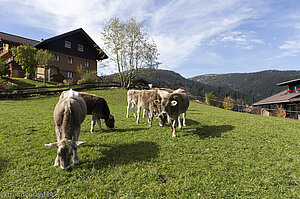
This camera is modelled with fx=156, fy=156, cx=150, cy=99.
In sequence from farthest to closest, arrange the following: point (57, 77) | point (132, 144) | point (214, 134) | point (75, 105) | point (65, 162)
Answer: point (57, 77), point (214, 134), point (132, 144), point (75, 105), point (65, 162)

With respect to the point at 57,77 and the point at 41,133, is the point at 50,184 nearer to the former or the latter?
the point at 41,133

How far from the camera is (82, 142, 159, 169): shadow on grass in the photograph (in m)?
4.98

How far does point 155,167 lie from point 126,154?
1304 millimetres

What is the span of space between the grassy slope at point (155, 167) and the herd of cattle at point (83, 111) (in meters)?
0.70

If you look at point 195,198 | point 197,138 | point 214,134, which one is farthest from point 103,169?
point 214,134

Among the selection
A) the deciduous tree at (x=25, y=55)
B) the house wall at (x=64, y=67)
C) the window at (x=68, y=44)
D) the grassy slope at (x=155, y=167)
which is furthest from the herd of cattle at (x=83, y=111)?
the window at (x=68, y=44)

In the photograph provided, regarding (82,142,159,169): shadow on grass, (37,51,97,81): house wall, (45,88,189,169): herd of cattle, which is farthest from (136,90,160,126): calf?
(37,51,97,81): house wall

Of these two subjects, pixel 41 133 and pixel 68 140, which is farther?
pixel 41 133

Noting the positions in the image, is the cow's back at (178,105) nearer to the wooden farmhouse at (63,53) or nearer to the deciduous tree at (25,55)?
the wooden farmhouse at (63,53)

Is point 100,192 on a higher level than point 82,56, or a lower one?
lower

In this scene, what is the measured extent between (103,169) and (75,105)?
7.71ft

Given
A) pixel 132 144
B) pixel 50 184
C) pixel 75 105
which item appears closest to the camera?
pixel 50 184

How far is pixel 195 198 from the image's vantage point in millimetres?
3609

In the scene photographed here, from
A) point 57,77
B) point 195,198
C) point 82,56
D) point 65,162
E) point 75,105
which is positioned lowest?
point 195,198
